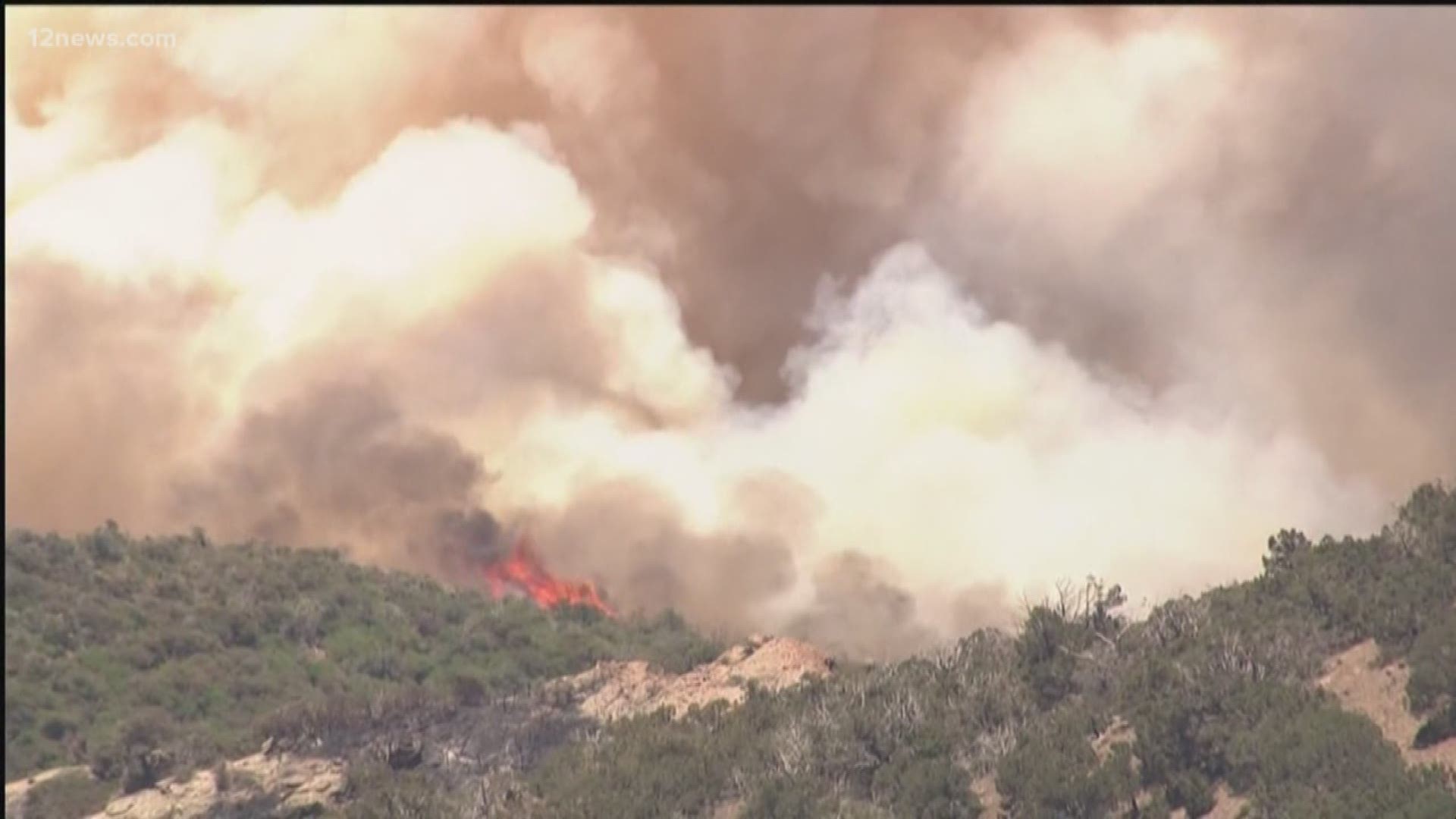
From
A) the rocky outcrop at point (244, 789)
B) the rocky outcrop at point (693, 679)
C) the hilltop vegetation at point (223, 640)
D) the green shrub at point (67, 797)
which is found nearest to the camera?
the rocky outcrop at point (244, 789)

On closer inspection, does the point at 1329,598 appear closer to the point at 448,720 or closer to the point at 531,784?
the point at 531,784

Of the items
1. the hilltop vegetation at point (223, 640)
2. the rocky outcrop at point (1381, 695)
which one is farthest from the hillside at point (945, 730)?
the hilltop vegetation at point (223, 640)

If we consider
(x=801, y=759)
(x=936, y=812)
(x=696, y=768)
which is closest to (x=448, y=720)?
(x=696, y=768)

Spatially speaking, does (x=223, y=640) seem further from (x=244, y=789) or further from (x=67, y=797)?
(x=244, y=789)

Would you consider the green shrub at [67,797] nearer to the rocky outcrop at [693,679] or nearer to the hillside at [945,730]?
the hillside at [945,730]

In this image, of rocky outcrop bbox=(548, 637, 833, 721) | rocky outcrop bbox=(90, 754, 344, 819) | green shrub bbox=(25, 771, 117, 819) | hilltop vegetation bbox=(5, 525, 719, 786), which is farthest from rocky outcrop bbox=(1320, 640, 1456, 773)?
green shrub bbox=(25, 771, 117, 819)

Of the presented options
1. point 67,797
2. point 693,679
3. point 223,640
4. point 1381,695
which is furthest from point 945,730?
point 223,640
